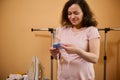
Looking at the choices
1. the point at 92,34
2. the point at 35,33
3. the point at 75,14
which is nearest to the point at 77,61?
the point at 92,34

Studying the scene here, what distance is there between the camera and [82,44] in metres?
1.17

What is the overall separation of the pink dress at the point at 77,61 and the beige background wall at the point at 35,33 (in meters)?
1.49

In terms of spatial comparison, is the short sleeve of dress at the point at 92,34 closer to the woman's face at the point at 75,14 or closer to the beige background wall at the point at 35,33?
the woman's face at the point at 75,14

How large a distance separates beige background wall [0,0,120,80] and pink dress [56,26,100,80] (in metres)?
1.49

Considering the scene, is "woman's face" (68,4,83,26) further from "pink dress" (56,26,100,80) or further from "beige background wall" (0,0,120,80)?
"beige background wall" (0,0,120,80)

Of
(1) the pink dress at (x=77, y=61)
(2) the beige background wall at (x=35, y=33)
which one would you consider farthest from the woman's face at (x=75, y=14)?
(2) the beige background wall at (x=35, y=33)

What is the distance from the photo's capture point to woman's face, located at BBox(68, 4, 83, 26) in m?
1.23

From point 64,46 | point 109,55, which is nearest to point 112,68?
point 109,55

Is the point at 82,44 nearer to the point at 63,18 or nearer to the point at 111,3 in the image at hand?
the point at 63,18

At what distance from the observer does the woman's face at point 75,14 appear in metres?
1.23

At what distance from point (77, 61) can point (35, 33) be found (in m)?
1.63

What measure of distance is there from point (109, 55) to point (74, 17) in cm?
165

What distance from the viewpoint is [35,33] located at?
273cm

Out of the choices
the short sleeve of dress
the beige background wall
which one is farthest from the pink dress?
the beige background wall
